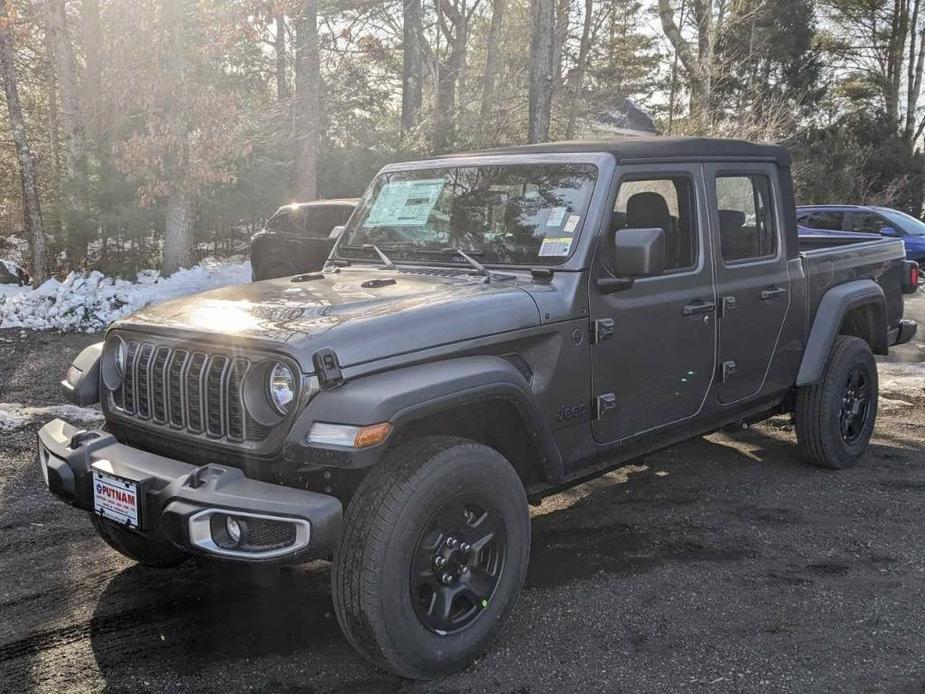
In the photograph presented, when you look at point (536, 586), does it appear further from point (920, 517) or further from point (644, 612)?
point (920, 517)

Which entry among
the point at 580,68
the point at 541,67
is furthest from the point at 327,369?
the point at 580,68

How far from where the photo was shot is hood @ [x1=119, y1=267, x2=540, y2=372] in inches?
115

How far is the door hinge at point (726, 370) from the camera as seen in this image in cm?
438

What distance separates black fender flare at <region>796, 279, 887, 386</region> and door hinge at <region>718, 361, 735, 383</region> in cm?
78

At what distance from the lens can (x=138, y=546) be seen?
12.7 feet

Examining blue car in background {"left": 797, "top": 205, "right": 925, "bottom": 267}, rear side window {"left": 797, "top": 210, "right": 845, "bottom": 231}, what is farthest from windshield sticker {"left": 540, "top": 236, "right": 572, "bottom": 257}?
rear side window {"left": 797, "top": 210, "right": 845, "bottom": 231}

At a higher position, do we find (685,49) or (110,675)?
(685,49)

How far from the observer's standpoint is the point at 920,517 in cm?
465

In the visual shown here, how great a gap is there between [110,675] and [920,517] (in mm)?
4101

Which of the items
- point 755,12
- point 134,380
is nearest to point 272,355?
point 134,380

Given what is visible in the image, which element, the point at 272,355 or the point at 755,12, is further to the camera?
the point at 755,12

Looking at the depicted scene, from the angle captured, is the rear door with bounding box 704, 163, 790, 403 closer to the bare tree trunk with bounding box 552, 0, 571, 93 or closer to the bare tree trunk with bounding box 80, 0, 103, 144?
the bare tree trunk with bounding box 80, 0, 103, 144

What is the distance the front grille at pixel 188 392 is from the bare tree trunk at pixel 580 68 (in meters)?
20.7

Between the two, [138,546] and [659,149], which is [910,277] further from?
[138,546]
